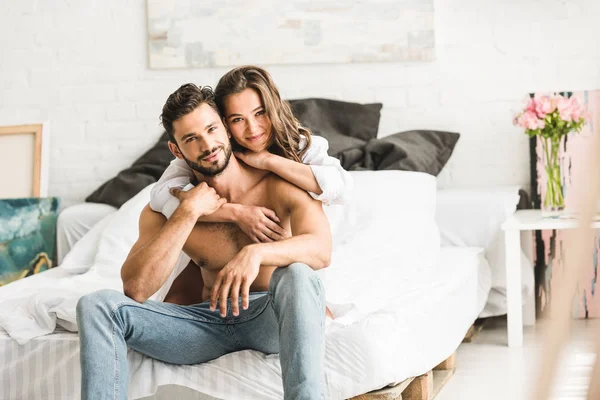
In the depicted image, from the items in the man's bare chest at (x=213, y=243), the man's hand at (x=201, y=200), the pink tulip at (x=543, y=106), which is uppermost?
the pink tulip at (x=543, y=106)

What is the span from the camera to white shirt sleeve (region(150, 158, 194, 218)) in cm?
228

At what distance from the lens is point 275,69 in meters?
3.94

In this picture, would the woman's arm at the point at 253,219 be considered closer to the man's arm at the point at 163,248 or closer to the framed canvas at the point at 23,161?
the man's arm at the point at 163,248

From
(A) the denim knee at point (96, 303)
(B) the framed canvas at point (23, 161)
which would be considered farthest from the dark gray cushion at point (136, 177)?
(A) the denim knee at point (96, 303)

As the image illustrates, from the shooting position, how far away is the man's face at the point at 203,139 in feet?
7.16

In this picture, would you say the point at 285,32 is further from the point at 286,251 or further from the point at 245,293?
the point at 245,293

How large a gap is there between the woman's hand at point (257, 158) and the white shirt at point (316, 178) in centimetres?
12

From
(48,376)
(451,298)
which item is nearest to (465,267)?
(451,298)

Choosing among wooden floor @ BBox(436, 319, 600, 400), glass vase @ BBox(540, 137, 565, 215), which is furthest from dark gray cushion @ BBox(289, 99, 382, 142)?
wooden floor @ BBox(436, 319, 600, 400)

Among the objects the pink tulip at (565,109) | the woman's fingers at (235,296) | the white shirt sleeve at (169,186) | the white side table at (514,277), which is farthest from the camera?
the pink tulip at (565,109)

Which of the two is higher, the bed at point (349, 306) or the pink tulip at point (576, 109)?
the pink tulip at point (576, 109)

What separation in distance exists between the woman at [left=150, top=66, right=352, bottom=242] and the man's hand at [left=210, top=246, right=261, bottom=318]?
25 centimetres

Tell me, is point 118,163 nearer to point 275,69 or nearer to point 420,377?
point 275,69

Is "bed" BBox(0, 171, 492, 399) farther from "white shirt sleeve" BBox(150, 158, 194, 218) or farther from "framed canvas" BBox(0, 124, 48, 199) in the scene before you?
"framed canvas" BBox(0, 124, 48, 199)
